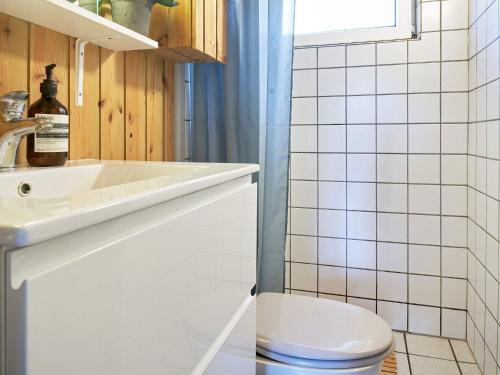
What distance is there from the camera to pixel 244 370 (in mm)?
890

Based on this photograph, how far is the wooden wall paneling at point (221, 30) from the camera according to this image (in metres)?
1.41

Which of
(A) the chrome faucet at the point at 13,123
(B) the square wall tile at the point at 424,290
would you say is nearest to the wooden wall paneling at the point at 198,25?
(A) the chrome faucet at the point at 13,123

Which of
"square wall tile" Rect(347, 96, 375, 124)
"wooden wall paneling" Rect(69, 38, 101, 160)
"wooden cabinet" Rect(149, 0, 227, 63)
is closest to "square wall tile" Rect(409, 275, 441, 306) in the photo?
"square wall tile" Rect(347, 96, 375, 124)

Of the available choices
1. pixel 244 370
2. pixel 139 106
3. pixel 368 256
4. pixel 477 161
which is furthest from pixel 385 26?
pixel 244 370

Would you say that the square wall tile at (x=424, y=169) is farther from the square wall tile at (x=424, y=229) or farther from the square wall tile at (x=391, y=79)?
the square wall tile at (x=391, y=79)

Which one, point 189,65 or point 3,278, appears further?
point 189,65

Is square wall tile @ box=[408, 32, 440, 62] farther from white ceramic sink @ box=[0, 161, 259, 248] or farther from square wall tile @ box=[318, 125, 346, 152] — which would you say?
white ceramic sink @ box=[0, 161, 259, 248]

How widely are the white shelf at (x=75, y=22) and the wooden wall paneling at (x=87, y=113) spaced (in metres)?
0.05

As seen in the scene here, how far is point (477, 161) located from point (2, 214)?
1.61m

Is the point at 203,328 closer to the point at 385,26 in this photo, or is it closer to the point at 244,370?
the point at 244,370

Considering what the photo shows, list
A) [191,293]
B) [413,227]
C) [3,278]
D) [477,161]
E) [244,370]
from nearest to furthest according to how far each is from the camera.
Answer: [3,278] < [191,293] < [244,370] < [477,161] < [413,227]

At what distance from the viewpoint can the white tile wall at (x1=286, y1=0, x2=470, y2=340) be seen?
166 cm

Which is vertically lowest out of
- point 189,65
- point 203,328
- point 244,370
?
point 244,370

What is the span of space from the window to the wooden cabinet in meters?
0.62
